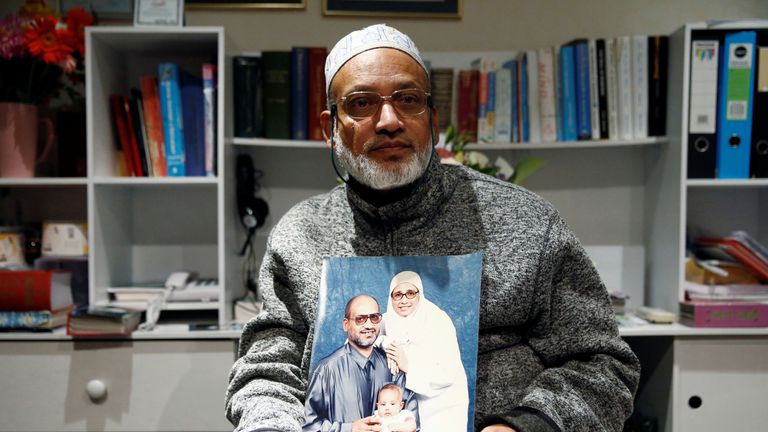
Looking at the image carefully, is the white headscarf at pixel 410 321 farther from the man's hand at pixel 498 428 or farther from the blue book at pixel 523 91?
the blue book at pixel 523 91

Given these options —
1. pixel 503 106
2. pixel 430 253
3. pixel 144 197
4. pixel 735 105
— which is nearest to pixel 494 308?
pixel 430 253

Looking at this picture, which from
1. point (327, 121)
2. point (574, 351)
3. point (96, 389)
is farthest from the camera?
point (96, 389)

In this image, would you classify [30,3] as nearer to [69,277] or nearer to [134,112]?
[134,112]

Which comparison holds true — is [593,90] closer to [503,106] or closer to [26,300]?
[503,106]

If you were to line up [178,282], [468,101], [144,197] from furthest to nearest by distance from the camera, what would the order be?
[144,197] < [468,101] < [178,282]

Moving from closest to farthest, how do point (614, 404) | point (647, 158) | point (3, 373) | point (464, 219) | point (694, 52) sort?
point (614, 404) → point (464, 219) → point (3, 373) → point (694, 52) → point (647, 158)

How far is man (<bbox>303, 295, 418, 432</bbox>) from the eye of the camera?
0.83 meters

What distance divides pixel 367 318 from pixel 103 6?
1798mm

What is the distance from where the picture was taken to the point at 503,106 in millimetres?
1881

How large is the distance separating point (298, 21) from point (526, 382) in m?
Result: 1.65

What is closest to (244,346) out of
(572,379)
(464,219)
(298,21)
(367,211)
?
(367,211)

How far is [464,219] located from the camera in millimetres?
1007

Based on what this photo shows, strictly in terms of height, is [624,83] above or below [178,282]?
above

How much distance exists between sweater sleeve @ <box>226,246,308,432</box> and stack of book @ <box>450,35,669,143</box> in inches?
42.5
